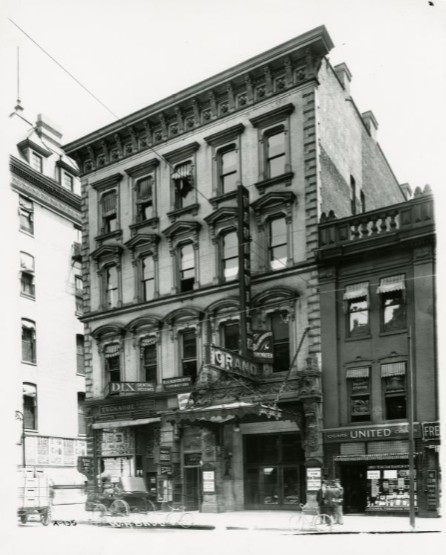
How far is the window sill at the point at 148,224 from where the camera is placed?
29.3m

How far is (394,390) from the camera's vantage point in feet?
73.9

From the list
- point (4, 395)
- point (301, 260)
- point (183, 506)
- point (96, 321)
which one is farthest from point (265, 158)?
point (4, 395)

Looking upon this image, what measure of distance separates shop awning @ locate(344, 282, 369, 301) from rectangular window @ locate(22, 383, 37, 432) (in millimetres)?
12834

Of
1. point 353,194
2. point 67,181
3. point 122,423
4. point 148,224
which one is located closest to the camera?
point 122,423

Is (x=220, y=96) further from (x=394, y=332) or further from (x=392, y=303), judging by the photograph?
(x=394, y=332)

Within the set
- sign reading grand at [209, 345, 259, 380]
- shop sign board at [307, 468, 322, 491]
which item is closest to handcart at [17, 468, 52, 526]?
sign reading grand at [209, 345, 259, 380]

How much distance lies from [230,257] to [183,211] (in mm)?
3103

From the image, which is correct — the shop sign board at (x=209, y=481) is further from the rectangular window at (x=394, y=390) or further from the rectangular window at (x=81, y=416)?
the rectangular window at (x=81, y=416)

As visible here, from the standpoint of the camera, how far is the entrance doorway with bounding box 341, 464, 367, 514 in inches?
884

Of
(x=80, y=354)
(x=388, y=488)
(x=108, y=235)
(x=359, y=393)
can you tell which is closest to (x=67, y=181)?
(x=108, y=235)

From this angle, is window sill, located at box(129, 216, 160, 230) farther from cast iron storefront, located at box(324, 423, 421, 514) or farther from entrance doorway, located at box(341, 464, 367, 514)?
entrance doorway, located at box(341, 464, 367, 514)

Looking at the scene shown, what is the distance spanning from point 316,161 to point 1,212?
14.6m

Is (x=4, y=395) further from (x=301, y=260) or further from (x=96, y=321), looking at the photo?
(x=96, y=321)

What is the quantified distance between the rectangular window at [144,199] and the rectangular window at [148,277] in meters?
1.85
